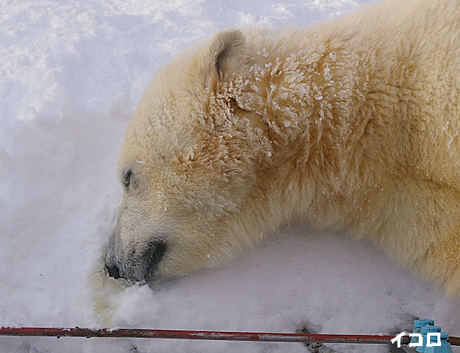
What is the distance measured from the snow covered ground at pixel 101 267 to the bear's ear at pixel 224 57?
119cm

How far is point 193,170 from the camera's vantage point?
2.48 m

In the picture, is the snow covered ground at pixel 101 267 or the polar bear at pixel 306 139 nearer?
the polar bear at pixel 306 139

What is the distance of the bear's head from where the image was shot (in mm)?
2467

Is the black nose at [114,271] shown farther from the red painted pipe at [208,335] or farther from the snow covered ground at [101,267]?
the red painted pipe at [208,335]

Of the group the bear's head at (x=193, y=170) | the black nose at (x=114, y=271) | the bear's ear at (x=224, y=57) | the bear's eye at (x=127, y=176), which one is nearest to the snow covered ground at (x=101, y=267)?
the black nose at (x=114, y=271)

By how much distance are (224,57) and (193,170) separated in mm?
668

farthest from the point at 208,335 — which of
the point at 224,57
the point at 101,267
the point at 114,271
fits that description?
the point at 224,57

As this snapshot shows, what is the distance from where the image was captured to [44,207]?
3.08 metres

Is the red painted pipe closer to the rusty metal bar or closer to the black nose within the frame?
the rusty metal bar

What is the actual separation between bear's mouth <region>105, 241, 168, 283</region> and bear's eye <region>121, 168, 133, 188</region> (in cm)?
41

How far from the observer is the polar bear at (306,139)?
7.99 ft

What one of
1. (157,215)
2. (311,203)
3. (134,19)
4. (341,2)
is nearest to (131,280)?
(157,215)

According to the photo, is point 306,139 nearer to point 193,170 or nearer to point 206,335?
point 193,170

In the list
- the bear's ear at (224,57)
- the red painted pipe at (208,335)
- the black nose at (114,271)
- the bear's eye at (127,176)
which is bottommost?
the red painted pipe at (208,335)
